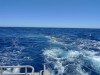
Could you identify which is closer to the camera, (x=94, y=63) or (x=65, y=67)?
(x=65, y=67)

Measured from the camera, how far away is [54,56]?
79.3ft

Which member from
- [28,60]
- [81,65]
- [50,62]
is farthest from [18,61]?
[81,65]

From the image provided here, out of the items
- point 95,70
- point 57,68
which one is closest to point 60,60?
point 57,68

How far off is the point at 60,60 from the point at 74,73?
12.9 ft

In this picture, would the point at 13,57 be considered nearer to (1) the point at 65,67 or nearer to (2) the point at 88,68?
(1) the point at 65,67

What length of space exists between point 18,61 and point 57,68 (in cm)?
462

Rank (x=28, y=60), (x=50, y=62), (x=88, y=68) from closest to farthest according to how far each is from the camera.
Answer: (x=88, y=68)
(x=50, y=62)
(x=28, y=60)

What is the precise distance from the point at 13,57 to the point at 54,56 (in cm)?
433

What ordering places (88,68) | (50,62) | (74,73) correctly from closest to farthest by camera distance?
(74,73) → (88,68) → (50,62)

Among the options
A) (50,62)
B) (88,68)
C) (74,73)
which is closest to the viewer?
(74,73)

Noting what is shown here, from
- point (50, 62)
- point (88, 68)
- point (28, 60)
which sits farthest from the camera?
point (28, 60)

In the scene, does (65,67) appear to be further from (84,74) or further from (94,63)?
(94,63)

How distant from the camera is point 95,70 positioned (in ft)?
64.0

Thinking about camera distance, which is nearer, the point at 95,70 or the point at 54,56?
the point at 95,70
